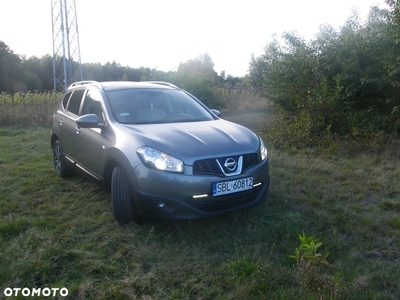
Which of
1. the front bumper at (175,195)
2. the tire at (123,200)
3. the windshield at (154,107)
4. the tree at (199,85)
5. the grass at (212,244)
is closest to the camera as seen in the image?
the grass at (212,244)

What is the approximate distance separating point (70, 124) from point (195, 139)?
2.40 meters

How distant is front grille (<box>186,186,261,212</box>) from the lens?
3.65 metres

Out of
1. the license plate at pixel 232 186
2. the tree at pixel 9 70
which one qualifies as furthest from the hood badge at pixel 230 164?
the tree at pixel 9 70

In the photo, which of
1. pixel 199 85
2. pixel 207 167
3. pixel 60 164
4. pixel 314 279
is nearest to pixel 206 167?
pixel 207 167

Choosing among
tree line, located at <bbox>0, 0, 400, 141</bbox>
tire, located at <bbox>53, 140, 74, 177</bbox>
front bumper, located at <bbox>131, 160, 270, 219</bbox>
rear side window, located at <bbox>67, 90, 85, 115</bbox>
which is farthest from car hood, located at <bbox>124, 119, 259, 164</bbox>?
tree line, located at <bbox>0, 0, 400, 141</bbox>

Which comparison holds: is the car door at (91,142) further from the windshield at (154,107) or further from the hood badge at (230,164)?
the hood badge at (230,164)

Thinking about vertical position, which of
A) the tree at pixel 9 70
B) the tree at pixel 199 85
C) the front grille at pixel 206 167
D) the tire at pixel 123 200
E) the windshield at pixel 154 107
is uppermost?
the tree at pixel 9 70

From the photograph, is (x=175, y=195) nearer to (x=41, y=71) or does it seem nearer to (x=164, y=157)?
(x=164, y=157)

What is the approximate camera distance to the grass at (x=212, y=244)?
2.87 m

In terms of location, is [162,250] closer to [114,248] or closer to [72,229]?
[114,248]

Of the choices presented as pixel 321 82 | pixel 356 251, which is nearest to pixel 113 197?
pixel 356 251

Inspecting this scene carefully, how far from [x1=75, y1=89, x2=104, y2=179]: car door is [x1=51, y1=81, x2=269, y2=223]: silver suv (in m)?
0.01

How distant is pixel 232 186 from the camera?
12.3ft

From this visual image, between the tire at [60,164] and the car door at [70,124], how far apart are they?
0.20 m
